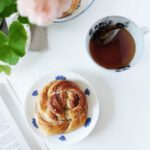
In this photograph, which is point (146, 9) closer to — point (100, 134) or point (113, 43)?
point (113, 43)

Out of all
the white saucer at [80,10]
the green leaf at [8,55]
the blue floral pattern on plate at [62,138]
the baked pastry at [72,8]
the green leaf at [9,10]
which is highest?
the green leaf at [9,10]

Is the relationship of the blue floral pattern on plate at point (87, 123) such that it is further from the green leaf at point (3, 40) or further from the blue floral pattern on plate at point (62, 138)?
the green leaf at point (3, 40)

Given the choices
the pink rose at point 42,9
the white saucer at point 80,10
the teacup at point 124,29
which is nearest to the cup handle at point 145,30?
the teacup at point 124,29

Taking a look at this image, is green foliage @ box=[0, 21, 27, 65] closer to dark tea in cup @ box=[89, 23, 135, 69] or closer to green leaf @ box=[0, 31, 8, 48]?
green leaf @ box=[0, 31, 8, 48]

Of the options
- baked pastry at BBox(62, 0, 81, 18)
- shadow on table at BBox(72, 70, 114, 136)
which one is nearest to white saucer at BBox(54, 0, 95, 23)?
baked pastry at BBox(62, 0, 81, 18)

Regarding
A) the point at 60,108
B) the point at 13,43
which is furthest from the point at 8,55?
the point at 60,108

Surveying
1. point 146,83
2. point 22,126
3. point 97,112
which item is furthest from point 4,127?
point 146,83
